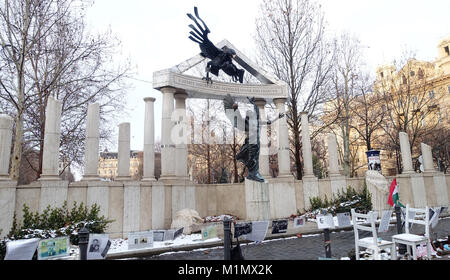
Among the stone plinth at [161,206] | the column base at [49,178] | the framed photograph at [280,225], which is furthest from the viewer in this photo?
the stone plinth at [161,206]

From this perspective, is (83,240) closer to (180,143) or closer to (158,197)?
(158,197)

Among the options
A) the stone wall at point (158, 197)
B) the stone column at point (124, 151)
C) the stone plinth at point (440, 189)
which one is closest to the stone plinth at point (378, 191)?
the stone wall at point (158, 197)

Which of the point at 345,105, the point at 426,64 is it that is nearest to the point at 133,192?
the point at 345,105

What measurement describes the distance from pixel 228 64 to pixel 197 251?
10.6 m

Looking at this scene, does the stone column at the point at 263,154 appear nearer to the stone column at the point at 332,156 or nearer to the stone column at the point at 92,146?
the stone column at the point at 332,156

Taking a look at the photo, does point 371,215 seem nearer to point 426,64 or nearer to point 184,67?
point 184,67

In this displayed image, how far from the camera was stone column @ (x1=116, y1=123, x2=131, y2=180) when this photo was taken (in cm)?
1300

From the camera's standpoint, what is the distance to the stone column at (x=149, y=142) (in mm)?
14359

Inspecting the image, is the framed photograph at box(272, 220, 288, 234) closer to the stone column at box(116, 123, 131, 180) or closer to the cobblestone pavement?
the cobblestone pavement

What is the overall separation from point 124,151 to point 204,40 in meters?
7.18

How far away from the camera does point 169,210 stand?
1326cm

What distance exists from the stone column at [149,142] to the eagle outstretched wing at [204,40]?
3918mm
